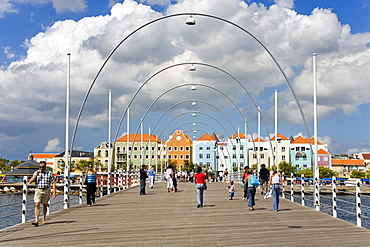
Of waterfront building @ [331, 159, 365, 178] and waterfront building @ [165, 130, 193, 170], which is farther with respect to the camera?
waterfront building @ [331, 159, 365, 178]

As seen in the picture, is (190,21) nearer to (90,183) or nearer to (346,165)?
(90,183)

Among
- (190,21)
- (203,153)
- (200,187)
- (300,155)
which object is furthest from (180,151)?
(200,187)

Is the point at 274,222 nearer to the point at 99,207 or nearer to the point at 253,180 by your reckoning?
the point at 253,180

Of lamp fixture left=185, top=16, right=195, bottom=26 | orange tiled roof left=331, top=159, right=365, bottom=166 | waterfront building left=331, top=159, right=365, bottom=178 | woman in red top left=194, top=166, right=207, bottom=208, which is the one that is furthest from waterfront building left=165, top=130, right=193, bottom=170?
woman in red top left=194, top=166, right=207, bottom=208

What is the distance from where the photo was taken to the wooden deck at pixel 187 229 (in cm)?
1152

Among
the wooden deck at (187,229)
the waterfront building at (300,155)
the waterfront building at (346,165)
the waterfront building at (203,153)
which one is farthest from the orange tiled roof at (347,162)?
the wooden deck at (187,229)

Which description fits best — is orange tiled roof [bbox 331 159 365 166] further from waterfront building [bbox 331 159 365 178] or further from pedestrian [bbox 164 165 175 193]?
pedestrian [bbox 164 165 175 193]

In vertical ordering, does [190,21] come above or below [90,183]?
above

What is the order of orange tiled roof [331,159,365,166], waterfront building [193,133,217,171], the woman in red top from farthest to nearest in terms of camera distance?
orange tiled roof [331,159,365,166] < waterfront building [193,133,217,171] < the woman in red top

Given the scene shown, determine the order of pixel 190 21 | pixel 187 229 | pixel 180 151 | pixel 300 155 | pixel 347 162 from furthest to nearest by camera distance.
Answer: pixel 347 162 → pixel 180 151 → pixel 300 155 → pixel 190 21 → pixel 187 229

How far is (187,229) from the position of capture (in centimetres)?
1383

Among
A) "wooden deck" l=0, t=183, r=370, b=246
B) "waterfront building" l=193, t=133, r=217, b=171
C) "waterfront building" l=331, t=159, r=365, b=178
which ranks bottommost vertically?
"wooden deck" l=0, t=183, r=370, b=246

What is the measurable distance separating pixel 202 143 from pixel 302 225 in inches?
5634

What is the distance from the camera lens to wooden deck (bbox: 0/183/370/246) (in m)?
11.5
